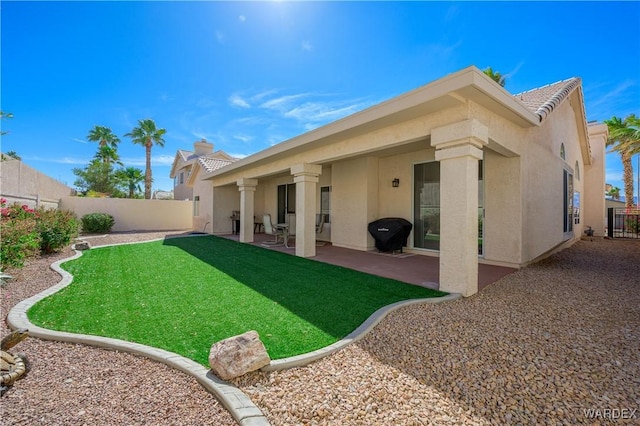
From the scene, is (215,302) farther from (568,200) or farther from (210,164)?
(210,164)

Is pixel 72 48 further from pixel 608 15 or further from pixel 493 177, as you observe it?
pixel 608 15

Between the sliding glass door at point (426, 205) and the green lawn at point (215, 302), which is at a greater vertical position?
the sliding glass door at point (426, 205)

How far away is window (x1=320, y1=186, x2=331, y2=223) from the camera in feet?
41.2

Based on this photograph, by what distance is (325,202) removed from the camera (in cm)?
1274

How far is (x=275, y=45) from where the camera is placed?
957 centimetres

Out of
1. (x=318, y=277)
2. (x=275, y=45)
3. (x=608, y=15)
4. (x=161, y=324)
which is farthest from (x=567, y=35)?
(x=161, y=324)

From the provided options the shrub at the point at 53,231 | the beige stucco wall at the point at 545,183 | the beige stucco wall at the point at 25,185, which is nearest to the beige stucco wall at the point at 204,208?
the shrub at the point at 53,231

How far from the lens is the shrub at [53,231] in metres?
9.27

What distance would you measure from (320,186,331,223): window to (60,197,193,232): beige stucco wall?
14.6 meters

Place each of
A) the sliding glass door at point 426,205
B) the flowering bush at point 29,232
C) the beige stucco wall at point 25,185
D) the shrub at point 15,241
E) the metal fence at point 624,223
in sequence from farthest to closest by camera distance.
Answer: the metal fence at point 624,223 < the beige stucco wall at point 25,185 < the sliding glass door at point 426,205 < the flowering bush at point 29,232 < the shrub at point 15,241

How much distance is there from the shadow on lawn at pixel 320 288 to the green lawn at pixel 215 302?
0.02 metres

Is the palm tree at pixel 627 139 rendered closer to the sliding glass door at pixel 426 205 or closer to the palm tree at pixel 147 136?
the sliding glass door at pixel 426 205

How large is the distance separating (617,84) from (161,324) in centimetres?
1749

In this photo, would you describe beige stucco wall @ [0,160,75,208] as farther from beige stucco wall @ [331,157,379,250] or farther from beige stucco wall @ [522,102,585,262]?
beige stucco wall @ [522,102,585,262]
